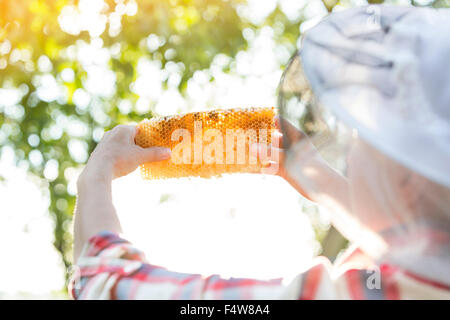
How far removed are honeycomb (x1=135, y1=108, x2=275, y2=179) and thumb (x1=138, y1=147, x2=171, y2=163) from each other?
0.9 inches

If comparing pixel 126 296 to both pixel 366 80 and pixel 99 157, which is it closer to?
pixel 99 157

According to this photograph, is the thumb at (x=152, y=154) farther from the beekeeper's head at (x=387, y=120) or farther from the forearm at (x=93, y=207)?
the beekeeper's head at (x=387, y=120)

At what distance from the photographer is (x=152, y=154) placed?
4.10ft

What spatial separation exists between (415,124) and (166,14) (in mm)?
2848

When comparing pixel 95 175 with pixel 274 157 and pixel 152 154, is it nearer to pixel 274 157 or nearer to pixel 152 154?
pixel 152 154

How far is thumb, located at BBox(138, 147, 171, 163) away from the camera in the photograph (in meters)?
1.24

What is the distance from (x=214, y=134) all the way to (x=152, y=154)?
0.15 meters

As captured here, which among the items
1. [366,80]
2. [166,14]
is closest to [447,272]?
[366,80]

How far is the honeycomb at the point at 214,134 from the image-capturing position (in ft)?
4.16

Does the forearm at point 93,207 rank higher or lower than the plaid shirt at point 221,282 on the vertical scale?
higher

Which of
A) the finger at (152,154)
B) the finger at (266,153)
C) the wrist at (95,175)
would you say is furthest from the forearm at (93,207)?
the finger at (266,153)

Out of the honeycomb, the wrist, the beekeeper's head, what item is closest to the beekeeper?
the beekeeper's head

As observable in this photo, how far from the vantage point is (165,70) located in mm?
4871

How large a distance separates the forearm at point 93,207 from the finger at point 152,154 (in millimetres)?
109
